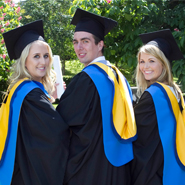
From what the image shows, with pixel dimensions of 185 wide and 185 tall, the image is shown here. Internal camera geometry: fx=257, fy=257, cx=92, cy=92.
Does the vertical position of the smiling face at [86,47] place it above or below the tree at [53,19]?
below

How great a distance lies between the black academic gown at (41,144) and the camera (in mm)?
2348

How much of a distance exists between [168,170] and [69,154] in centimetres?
95

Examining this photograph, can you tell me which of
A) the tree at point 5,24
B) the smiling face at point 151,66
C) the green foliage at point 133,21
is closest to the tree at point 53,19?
the tree at point 5,24

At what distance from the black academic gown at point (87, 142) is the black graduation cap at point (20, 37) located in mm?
762

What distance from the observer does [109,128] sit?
7.70ft

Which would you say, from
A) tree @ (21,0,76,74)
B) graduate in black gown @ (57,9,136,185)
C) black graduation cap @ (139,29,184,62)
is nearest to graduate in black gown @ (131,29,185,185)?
graduate in black gown @ (57,9,136,185)

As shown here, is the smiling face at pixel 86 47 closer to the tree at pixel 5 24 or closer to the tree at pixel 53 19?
the tree at pixel 5 24

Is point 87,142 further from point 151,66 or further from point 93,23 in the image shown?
point 93,23

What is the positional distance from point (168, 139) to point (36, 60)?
5.05ft

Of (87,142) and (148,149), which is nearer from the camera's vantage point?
(87,142)

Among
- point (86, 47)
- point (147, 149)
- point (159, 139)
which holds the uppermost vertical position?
point (86, 47)

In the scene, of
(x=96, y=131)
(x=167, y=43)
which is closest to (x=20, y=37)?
(x=96, y=131)

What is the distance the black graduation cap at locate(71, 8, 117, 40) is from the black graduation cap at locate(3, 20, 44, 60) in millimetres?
452

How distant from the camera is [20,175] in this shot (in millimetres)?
2443
